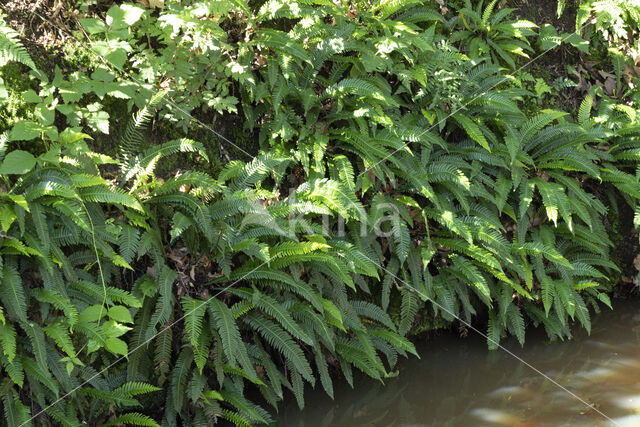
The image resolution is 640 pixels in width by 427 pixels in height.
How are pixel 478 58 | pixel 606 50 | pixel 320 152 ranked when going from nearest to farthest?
pixel 320 152 → pixel 478 58 → pixel 606 50

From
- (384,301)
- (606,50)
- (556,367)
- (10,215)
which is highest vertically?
(606,50)

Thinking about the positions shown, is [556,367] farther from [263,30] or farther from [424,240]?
[263,30]

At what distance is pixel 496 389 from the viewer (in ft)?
15.4

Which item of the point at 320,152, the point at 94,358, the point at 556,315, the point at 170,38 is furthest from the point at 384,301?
the point at 170,38

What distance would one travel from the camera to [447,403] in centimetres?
454

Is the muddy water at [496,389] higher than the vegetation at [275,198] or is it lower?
lower

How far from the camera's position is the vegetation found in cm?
382

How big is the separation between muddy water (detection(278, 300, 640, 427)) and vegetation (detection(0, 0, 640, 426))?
0.68 feet

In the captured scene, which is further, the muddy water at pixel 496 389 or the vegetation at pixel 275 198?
the muddy water at pixel 496 389

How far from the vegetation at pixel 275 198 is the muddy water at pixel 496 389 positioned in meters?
0.21

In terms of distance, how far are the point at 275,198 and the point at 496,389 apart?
2.21 meters

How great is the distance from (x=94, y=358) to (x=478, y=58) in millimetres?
4320

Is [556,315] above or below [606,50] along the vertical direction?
below

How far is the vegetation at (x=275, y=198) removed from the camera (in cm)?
382
